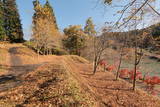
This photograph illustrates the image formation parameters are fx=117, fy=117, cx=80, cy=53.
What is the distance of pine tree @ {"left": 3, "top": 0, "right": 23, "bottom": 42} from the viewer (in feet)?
99.5

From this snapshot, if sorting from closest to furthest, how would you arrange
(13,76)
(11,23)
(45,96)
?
(45,96)
(13,76)
(11,23)

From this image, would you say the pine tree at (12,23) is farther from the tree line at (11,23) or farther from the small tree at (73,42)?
the small tree at (73,42)

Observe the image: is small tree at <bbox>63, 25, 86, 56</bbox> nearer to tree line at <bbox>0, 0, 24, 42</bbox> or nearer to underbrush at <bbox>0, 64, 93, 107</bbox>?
tree line at <bbox>0, 0, 24, 42</bbox>

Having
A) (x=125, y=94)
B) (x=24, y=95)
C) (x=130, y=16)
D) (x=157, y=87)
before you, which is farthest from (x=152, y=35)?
(x=157, y=87)

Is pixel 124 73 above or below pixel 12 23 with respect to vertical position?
below

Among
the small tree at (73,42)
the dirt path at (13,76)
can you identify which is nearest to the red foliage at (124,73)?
the small tree at (73,42)

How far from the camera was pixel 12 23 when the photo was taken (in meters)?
31.1

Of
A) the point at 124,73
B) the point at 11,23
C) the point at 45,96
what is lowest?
the point at 124,73

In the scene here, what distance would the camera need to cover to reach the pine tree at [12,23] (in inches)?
1194

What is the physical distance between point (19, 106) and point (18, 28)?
107 feet

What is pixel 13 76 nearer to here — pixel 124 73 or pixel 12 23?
pixel 124 73

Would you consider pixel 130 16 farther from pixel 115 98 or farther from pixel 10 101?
pixel 115 98

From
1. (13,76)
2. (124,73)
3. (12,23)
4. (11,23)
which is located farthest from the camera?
(12,23)

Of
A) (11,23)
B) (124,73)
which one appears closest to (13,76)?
(124,73)
